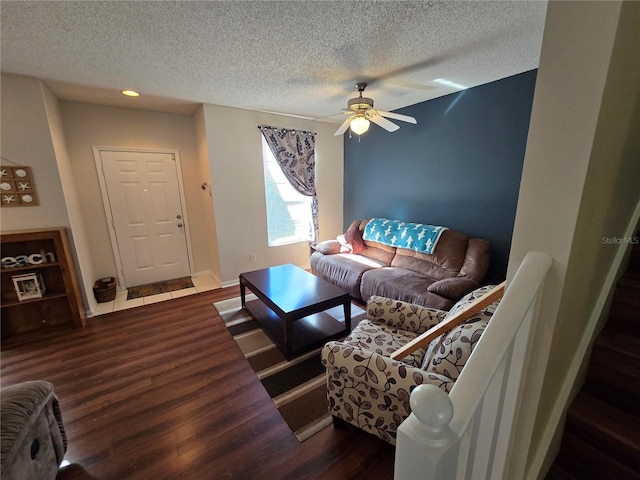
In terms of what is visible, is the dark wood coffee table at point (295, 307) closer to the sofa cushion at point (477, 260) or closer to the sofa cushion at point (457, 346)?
the sofa cushion at point (457, 346)

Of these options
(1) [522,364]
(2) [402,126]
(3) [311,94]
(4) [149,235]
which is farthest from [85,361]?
(2) [402,126]

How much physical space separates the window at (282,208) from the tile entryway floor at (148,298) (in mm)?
1134

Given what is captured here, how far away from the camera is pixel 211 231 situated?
12.9 feet

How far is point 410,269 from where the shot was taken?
10.6ft

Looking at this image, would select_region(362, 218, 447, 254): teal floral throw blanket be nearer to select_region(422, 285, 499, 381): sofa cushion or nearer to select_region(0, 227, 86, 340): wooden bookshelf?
select_region(422, 285, 499, 381): sofa cushion

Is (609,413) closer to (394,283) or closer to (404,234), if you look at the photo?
(394,283)

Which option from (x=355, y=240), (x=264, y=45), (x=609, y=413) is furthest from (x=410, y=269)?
(x=264, y=45)

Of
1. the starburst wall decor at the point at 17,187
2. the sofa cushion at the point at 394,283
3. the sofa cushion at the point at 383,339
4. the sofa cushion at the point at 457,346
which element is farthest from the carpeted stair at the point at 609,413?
the starburst wall decor at the point at 17,187

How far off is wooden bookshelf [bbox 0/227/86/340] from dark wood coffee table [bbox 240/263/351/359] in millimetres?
1741

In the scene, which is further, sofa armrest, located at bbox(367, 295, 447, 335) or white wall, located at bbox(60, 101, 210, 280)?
white wall, located at bbox(60, 101, 210, 280)

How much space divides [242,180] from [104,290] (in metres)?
2.24

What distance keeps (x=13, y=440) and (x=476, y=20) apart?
321 cm

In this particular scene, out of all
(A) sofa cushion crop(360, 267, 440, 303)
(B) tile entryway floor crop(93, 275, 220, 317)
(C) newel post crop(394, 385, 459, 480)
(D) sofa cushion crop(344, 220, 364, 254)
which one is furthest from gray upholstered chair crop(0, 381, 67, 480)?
(D) sofa cushion crop(344, 220, 364, 254)

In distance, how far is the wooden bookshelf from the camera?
8.25 feet
